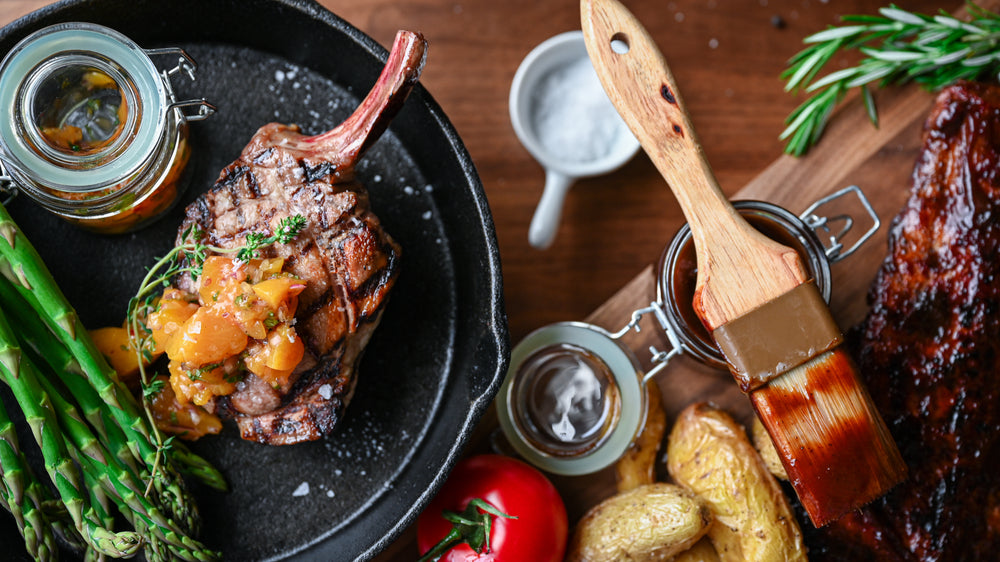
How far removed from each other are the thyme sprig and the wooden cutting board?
0.98 metres

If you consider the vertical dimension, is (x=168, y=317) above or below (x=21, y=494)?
above

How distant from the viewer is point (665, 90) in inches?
71.2

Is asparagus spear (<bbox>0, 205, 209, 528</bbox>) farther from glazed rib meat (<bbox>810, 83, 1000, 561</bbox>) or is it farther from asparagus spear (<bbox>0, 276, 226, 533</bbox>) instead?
glazed rib meat (<bbox>810, 83, 1000, 561</bbox>)

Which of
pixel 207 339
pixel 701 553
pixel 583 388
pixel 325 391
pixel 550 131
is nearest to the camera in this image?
pixel 207 339

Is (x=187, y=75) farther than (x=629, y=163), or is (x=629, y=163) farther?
(x=629, y=163)

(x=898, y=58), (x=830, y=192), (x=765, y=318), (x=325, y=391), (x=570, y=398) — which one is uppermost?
(x=898, y=58)

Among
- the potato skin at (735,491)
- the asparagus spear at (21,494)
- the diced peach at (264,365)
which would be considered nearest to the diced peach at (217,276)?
the diced peach at (264,365)

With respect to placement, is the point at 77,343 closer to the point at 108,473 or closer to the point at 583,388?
the point at 108,473

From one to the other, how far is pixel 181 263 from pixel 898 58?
2.09 meters

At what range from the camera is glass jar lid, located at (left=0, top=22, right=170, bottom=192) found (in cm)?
177

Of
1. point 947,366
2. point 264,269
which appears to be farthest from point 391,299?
point 947,366

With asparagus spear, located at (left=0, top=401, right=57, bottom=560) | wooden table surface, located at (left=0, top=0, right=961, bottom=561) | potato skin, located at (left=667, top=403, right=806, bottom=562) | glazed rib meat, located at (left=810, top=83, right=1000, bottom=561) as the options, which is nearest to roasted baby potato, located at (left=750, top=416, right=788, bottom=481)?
potato skin, located at (left=667, top=403, right=806, bottom=562)

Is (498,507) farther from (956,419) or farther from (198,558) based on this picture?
(956,419)

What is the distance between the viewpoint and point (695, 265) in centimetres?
204
